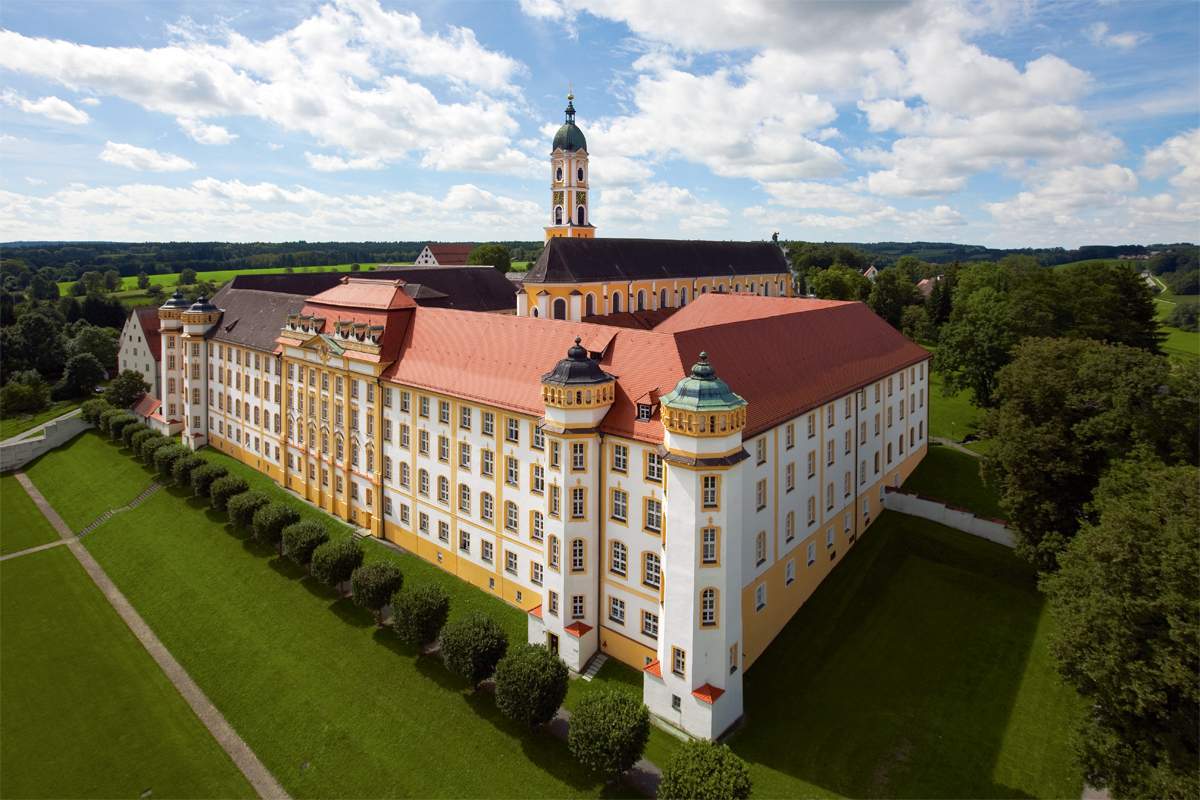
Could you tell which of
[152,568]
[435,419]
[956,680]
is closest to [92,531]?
[152,568]

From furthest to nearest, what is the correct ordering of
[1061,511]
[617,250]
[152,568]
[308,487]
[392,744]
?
1. [617,250]
2. [308,487]
3. [152,568]
4. [1061,511]
5. [392,744]

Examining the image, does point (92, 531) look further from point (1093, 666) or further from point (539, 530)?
point (1093, 666)

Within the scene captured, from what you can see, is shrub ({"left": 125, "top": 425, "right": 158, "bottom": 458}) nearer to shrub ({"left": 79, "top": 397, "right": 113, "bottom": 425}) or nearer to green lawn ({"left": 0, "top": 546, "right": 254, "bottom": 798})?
shrub ({"left": 79, "top": 397, "right": 113, "bottom": 425})

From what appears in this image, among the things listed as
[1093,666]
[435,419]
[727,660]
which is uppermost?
[435,419]

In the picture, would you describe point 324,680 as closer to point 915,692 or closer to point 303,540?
point 303,540

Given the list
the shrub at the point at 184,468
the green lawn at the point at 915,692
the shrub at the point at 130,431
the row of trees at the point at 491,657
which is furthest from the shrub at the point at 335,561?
the shrub at the point at 130,431
